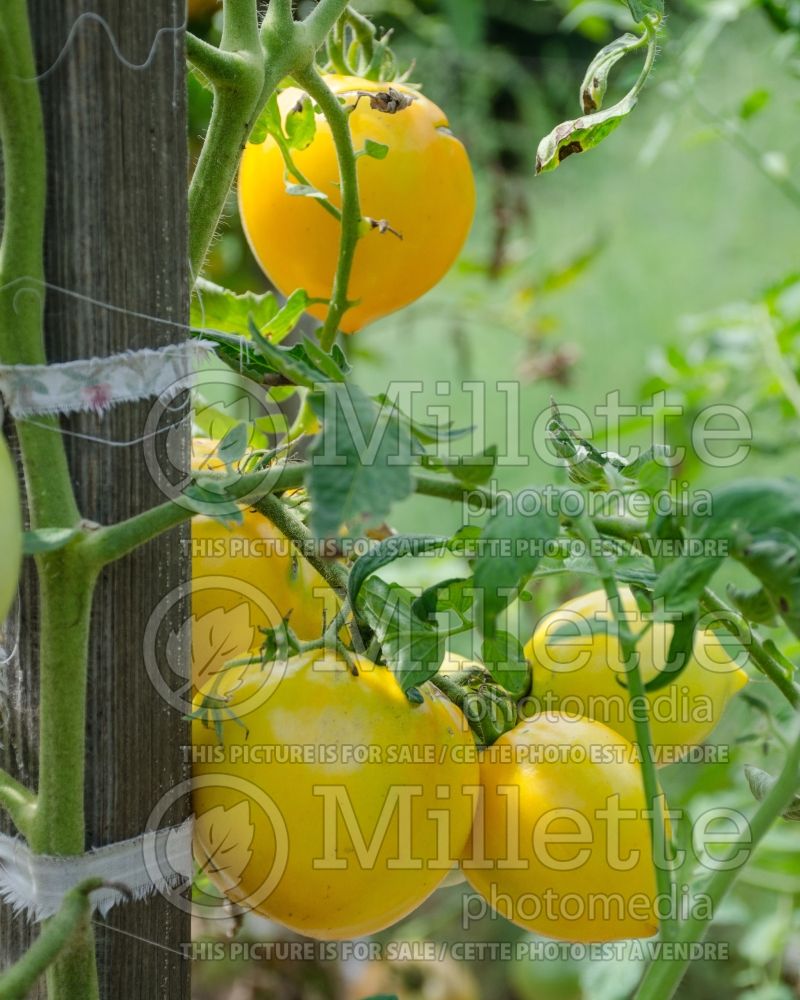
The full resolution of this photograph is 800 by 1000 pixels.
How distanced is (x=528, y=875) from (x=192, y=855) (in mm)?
137

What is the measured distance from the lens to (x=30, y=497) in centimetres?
39

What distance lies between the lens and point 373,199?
539 millimetres

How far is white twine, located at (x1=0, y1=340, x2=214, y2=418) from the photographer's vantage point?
38cm

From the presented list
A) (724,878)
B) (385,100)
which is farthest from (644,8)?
(724,878)

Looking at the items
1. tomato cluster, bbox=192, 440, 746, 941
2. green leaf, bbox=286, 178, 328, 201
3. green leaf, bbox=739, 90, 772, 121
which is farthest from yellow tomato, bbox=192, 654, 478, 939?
green leaf, bbox=739, 90, 772, 121

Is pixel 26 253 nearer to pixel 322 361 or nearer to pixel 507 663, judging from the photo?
pixel 322 361

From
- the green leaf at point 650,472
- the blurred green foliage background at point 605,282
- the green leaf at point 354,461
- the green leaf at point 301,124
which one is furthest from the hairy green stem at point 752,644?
the blurred green foliage background at point 605,282

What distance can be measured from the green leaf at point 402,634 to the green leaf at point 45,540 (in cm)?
12

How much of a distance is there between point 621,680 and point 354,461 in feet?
0.65

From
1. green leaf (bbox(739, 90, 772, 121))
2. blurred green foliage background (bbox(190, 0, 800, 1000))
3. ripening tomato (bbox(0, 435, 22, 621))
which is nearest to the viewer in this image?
ripening tomato (bbox(0, 435, 22, 621))

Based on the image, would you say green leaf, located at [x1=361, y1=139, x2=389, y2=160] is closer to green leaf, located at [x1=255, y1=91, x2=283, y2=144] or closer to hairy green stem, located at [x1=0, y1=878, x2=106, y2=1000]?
green leaf, located at [x1=255, y1=91, x2=283, y2=144]

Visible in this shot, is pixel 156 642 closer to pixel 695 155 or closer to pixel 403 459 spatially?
pixel 403 459

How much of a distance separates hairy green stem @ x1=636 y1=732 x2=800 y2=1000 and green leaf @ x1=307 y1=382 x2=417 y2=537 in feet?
0.52

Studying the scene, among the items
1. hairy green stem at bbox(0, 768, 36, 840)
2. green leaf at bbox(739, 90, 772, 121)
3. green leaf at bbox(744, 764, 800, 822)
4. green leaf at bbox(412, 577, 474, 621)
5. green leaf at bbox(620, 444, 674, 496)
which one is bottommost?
green leaf at bbox(744, 764, 800, 822)
